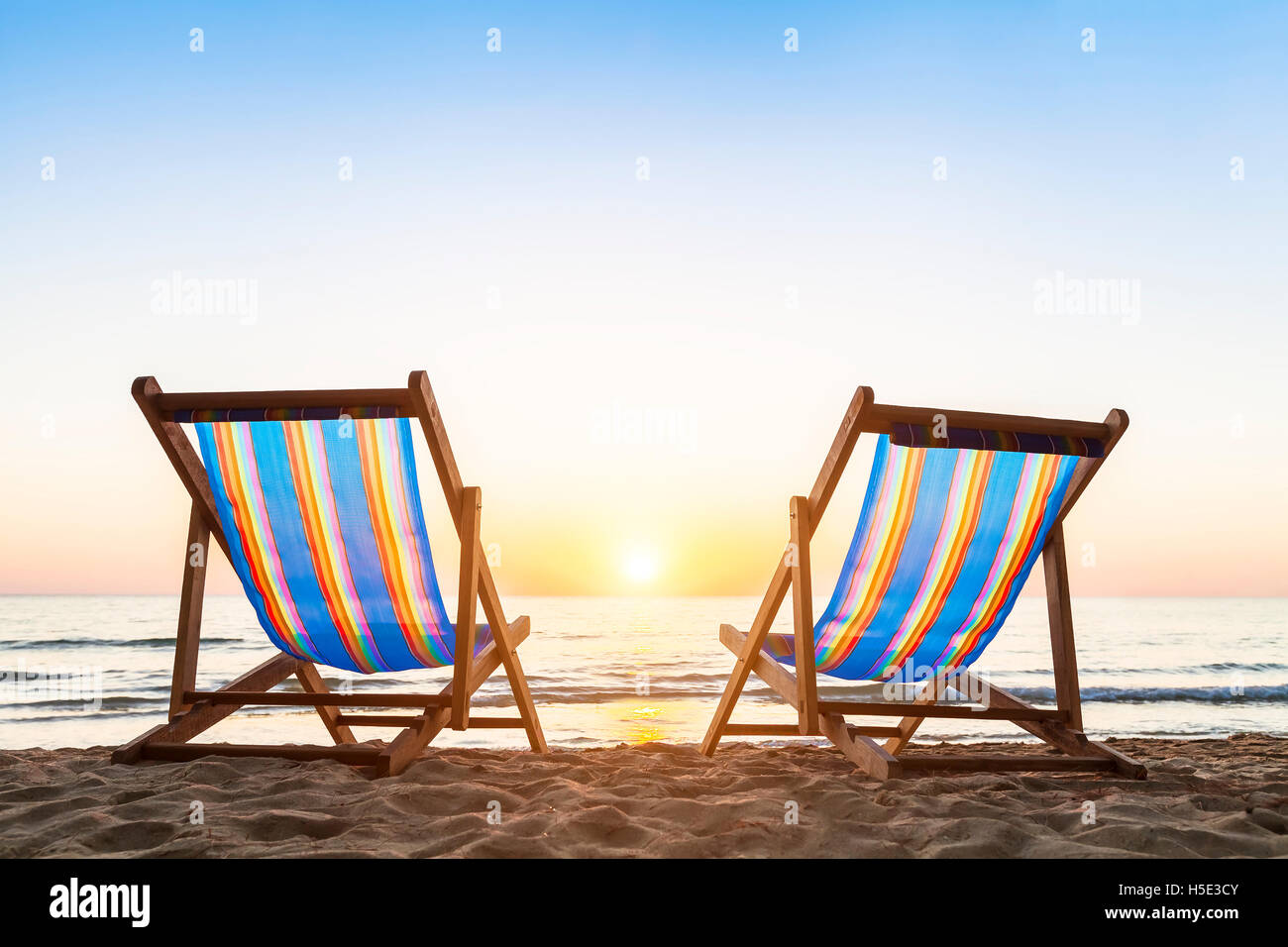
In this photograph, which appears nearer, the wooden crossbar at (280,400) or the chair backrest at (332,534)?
the wooden crossbar at (280,400)

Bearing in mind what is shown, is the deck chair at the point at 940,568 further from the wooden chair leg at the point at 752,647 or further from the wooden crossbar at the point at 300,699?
the wooden crossbar at the point at 300,699

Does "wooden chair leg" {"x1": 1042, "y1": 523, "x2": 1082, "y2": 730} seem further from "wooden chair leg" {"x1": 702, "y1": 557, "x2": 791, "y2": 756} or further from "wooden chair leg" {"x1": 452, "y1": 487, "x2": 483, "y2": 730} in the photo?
"wooden chair leg" {"x1": 452, "y1": 487, "x2": 483, "y2": 730}

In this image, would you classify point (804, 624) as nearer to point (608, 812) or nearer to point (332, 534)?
point (608, 812)

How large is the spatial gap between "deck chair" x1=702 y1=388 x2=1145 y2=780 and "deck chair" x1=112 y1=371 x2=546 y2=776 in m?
1.18

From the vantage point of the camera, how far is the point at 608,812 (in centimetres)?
195

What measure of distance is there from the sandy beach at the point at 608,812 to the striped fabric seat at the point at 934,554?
462 mm

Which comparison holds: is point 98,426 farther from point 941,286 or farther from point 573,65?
point 941,286

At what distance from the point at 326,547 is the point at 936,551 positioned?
2147mm

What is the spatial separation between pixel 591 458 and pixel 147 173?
435 inches

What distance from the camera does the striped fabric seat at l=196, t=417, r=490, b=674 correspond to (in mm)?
2666

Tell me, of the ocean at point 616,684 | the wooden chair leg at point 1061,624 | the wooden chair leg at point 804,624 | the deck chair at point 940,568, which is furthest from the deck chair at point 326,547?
the ocean at point 616,684

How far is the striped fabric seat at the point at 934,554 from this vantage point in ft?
9.06
